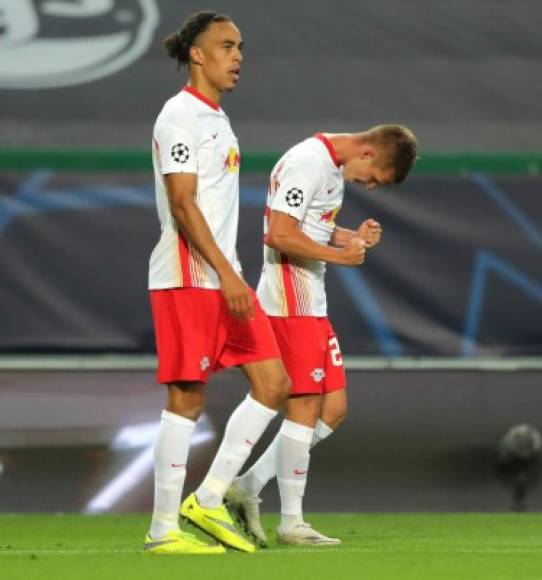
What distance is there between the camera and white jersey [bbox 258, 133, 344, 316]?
22.4 feet

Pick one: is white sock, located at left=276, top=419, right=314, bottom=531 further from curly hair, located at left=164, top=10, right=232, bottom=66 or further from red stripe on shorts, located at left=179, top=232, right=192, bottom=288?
curly hair, located at left=164, top=10, right=232, bottom=66

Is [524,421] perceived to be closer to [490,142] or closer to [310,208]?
[490,142]

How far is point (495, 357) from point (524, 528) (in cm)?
148

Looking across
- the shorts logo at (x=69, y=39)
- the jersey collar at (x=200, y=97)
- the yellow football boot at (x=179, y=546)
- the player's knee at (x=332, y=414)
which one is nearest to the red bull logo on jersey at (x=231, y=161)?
the jersey collar at (x=200, y=97)

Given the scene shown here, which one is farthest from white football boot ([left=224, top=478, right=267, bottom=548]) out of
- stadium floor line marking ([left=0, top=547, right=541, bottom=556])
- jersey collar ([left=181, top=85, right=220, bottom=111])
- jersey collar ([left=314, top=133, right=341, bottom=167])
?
jersey collar ([left=181, top=85, right=220, bottom=111])

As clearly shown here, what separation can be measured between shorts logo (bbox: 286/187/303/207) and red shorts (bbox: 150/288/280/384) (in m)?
0.70

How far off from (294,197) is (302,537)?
130 centimetres

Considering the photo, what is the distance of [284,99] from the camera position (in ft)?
33.3

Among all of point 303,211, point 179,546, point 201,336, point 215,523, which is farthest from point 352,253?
point 179,546

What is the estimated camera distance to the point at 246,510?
22.7ft

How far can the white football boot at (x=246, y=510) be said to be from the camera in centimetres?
687

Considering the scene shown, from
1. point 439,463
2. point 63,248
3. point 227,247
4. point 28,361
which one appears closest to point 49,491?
point 28,361

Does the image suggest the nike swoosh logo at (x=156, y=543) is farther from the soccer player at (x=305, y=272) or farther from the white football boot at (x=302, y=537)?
the white football boot at (x=302, y=537)

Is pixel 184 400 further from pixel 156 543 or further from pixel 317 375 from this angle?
pixel 317 375
